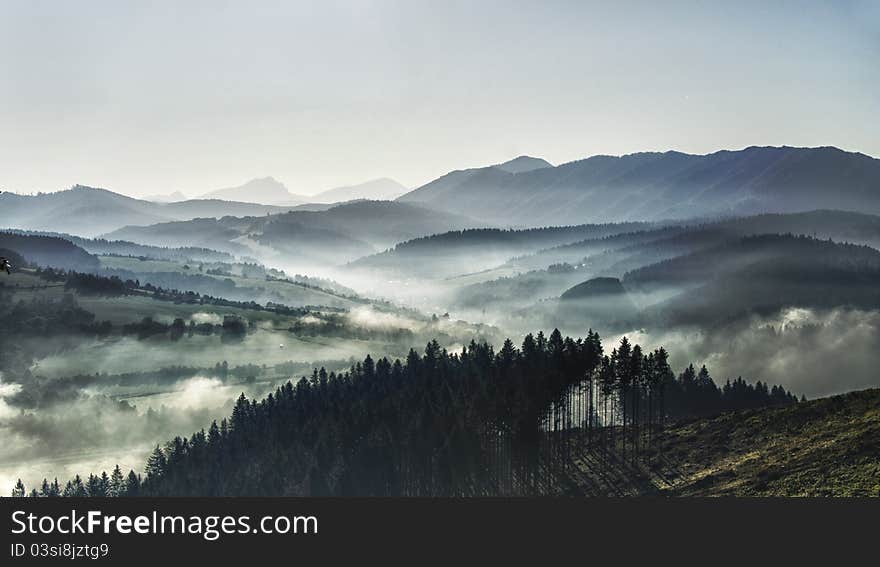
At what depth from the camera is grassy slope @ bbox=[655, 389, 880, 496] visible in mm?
120625

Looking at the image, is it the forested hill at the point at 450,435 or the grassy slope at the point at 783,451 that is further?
the forested hill at the point at 450,435

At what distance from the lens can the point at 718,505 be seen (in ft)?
343

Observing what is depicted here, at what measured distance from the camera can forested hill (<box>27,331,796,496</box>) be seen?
149000mm

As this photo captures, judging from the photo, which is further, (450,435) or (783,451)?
(450,435)

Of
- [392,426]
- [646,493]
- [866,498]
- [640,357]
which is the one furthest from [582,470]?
[866,498]

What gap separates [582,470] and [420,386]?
3515cm

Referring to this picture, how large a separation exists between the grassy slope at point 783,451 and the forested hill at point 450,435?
472 inches

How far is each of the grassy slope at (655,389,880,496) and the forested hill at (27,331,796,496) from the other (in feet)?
39.3

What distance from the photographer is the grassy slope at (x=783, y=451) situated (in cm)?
12062

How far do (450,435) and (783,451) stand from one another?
56311 mm

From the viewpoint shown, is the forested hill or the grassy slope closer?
the grassy slope

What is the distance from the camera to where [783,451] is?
455 ft

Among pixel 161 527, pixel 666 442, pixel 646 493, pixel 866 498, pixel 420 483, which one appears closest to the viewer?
pixel 161 527

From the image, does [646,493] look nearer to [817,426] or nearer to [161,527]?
[817,426]
